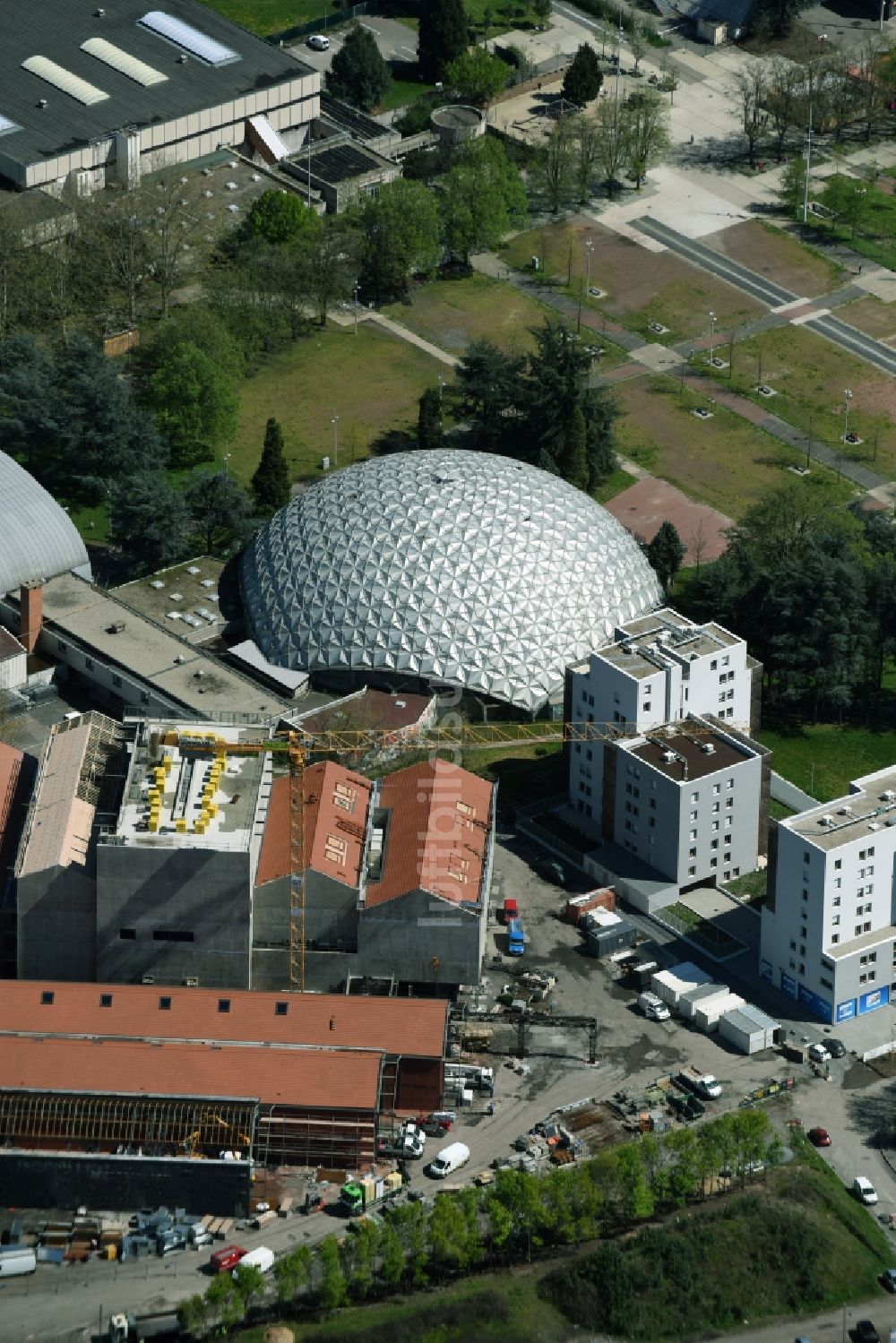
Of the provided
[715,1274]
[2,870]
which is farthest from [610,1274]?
[2,870]

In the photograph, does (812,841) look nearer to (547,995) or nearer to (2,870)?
(547,995)

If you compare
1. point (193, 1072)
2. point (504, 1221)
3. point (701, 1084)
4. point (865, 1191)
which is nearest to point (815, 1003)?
point (701, 1084)

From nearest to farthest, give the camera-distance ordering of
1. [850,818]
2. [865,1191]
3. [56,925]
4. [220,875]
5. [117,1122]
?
[117,1122] → [865,1191] → [220,875] → [56,925] → [850,818]

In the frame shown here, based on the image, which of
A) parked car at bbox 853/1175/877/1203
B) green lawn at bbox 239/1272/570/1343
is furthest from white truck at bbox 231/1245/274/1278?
parked car at bbox 853/1175/877/1203

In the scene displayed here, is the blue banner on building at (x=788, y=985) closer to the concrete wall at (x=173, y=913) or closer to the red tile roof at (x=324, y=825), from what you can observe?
the red tile roof at (x=324, y=825)

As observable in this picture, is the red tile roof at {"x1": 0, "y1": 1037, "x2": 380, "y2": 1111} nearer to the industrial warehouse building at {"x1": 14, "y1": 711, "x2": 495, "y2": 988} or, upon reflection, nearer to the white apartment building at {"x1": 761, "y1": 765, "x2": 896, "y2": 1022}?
the industrial warehouse building at {"x1": 14, "y1": 711, "x2": 495, "y2": 988}

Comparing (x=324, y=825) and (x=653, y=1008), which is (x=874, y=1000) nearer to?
(x=653, y=1008)
